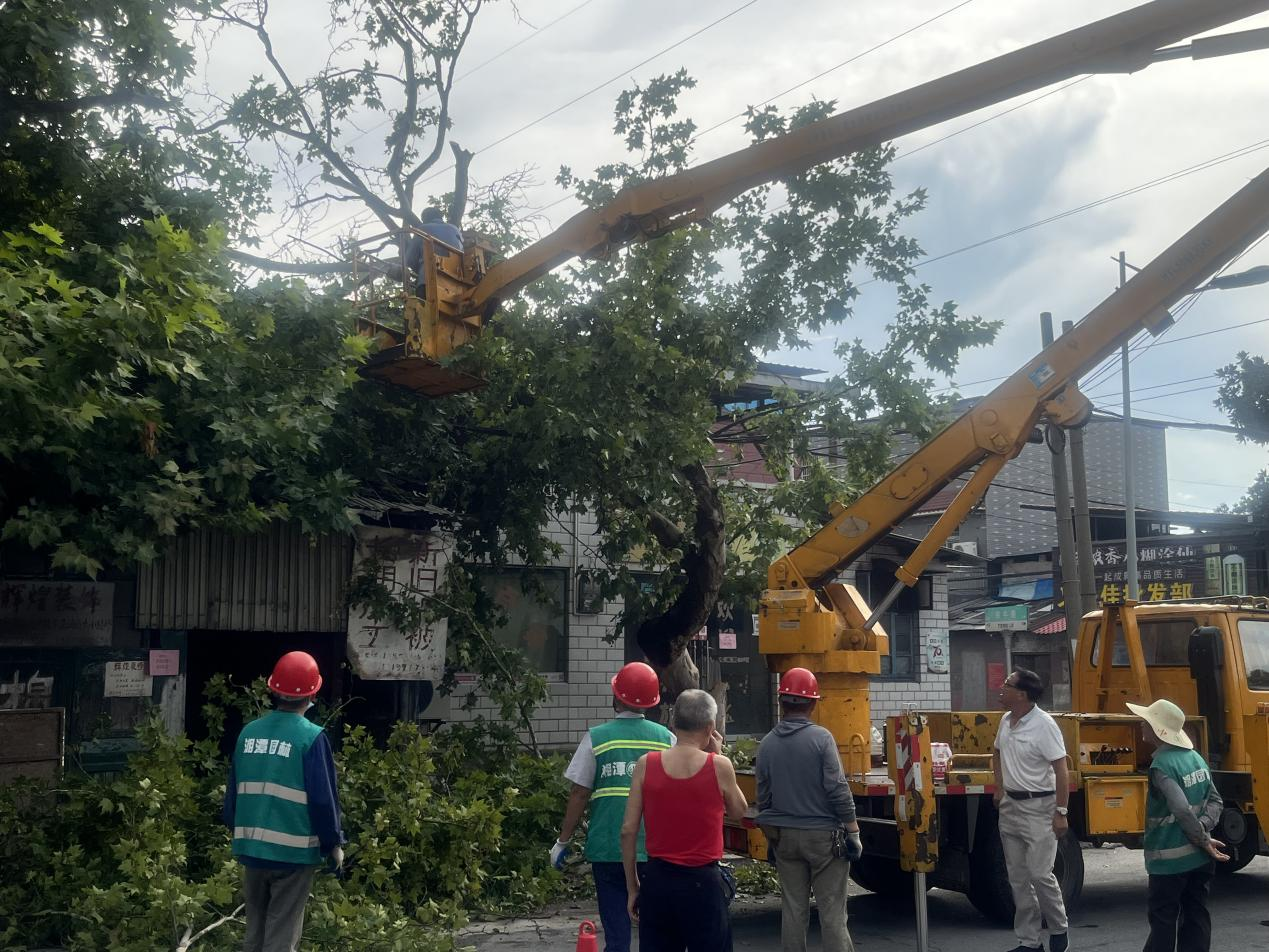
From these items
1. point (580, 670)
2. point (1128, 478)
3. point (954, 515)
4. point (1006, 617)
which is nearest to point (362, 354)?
point (954, 515)

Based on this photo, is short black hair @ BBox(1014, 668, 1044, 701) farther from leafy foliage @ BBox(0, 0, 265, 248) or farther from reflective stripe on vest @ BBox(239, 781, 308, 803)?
leafy foliage @ BBox(0, 0, 265, 248)

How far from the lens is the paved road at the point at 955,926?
30.6ft

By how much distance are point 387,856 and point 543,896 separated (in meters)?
1.50

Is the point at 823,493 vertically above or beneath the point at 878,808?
above

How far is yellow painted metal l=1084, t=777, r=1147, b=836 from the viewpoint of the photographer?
9905 mm

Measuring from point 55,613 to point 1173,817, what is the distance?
915 cm

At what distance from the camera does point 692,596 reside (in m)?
15.1

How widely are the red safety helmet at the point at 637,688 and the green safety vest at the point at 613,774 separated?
5.5 inches

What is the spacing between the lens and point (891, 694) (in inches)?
938

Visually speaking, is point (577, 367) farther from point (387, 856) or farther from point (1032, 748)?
point (1032, 748)

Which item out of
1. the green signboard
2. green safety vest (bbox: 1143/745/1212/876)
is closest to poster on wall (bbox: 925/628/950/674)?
the green signboard

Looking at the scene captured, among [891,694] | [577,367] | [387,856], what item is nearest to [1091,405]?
[577,367]

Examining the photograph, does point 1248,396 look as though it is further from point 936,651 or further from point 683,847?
point 683,847

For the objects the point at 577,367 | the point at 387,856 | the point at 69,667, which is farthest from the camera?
the point at 577,367
